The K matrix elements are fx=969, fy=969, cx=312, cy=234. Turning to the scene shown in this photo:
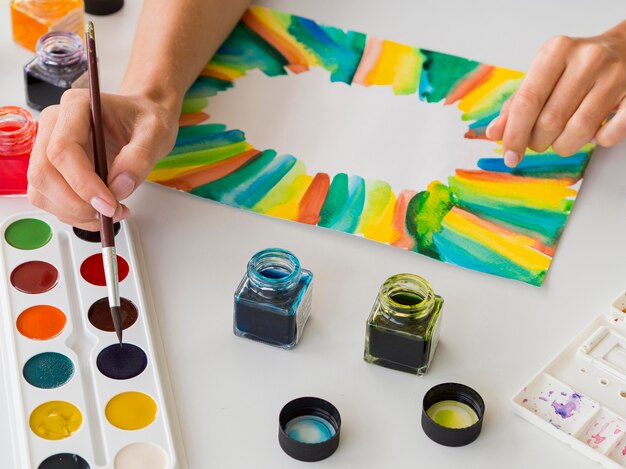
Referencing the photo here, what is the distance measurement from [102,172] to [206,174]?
22 centimetres

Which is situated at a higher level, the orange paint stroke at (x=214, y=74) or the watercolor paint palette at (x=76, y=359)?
the orange paint stroke at (x=214, y=74)

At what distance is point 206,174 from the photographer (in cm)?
147

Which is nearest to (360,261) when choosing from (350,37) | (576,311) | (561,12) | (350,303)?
(350,303)

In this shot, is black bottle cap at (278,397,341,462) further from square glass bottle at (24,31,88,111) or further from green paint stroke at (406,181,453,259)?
square glass bottle at (24,31,88,111)

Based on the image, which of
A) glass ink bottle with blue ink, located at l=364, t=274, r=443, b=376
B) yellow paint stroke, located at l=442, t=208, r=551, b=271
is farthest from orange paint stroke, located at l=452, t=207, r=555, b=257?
glass ink bottle with blue ink, located at l=364, t=274, r=443, b=376

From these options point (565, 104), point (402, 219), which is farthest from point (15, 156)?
point (565, 104)

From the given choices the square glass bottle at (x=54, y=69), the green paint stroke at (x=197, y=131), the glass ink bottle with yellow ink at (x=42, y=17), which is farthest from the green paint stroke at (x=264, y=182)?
the glass ink bottle with yellow ink at (x=42, y=17)

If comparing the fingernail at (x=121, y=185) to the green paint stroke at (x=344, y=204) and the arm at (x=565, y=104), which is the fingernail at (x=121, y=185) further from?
the arm at (x=565, y=104)

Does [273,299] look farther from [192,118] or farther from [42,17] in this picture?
[42,17]

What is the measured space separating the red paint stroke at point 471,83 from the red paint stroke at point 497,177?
0.56 feet

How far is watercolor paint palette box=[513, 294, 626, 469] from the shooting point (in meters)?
1.12

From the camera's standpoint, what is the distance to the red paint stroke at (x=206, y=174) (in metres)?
1.45

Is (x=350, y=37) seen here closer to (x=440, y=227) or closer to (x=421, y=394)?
(x=440, y=227)

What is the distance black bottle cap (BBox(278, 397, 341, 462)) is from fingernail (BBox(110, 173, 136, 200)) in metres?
0.37
